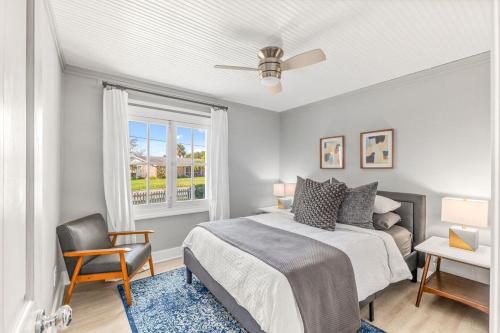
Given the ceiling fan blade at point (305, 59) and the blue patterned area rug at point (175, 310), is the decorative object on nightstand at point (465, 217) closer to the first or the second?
the blue patterned area rug at point (175, 310)

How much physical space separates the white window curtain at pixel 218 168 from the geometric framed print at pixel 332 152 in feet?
5.42

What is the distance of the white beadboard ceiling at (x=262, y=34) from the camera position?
1759 mm

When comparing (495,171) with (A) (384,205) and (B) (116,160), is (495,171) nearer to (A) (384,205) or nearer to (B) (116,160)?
(A) (384,205)

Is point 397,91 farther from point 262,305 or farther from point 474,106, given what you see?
point 262,305

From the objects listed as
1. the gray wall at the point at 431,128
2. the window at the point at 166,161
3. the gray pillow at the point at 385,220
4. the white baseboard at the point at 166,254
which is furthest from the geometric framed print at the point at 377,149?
the white baseboard at the point at 166,254

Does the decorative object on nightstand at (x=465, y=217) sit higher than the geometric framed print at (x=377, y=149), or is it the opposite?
the geometric framed print at (x=377, y=149)

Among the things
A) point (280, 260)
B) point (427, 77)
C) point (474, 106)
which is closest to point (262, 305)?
point (280, 260)

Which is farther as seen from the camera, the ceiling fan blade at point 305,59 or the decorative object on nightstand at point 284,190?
the decorative object on nightstand at point 284,190

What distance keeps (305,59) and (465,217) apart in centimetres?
213

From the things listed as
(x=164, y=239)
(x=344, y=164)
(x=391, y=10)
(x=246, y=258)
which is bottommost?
(x=164, y=239)

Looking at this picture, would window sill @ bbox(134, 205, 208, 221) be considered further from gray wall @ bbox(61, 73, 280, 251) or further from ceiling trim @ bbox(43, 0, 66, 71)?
ceiling trim @ bbox(43, 0, 66, 71)

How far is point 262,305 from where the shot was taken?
61.7 inches

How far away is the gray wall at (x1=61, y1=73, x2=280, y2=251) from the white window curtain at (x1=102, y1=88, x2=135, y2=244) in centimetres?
Result: 13

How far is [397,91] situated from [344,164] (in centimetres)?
122
